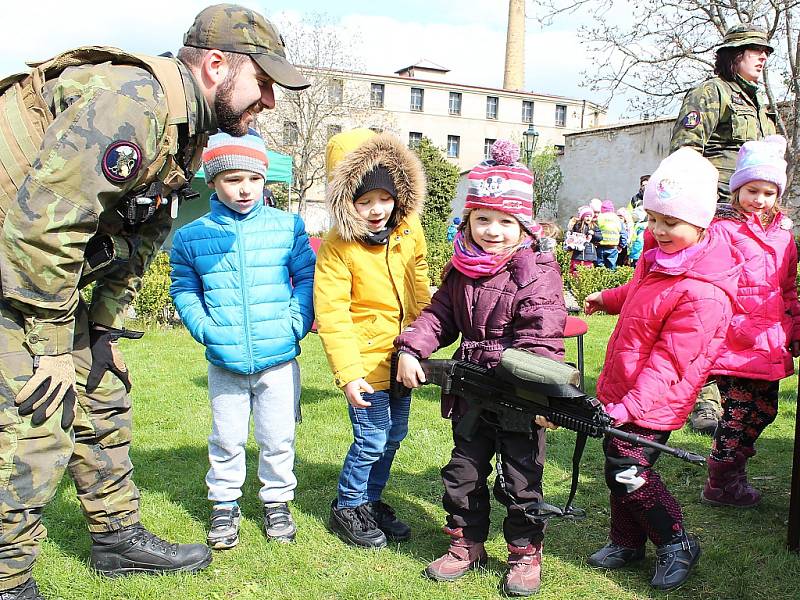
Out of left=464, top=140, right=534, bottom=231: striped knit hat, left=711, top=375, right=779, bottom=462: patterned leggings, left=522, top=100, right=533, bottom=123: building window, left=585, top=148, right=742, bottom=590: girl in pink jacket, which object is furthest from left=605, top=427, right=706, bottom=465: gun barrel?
left=522, top=100, right=533, bottom=123: building window

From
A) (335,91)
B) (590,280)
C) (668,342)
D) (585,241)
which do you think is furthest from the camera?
(335,91)

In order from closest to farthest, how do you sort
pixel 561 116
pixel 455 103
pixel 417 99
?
1. pixel 417 99
2. pixel 455 103
3. pixel 561 116

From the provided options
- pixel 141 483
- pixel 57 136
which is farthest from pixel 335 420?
pixel 57 136

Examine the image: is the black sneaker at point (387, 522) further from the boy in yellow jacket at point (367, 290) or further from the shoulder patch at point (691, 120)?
the shoulder patch at point (691, 120)

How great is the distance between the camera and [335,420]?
5531 mm

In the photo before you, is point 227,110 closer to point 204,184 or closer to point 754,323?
point 754,323

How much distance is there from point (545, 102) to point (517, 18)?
9.60 meters

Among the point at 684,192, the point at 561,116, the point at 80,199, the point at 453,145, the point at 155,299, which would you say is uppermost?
the point at 561,116

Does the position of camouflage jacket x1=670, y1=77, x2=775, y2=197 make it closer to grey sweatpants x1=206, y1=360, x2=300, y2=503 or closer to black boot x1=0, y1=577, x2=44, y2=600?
grey sweatpants x1=206, y1=360, x2=300, y2=503

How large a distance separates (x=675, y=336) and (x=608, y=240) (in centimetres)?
1094


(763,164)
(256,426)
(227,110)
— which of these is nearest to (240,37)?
(227,110)

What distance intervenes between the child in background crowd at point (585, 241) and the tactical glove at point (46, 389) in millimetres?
11088

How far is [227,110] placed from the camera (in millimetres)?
2848

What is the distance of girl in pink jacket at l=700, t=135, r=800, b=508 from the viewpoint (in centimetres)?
380
